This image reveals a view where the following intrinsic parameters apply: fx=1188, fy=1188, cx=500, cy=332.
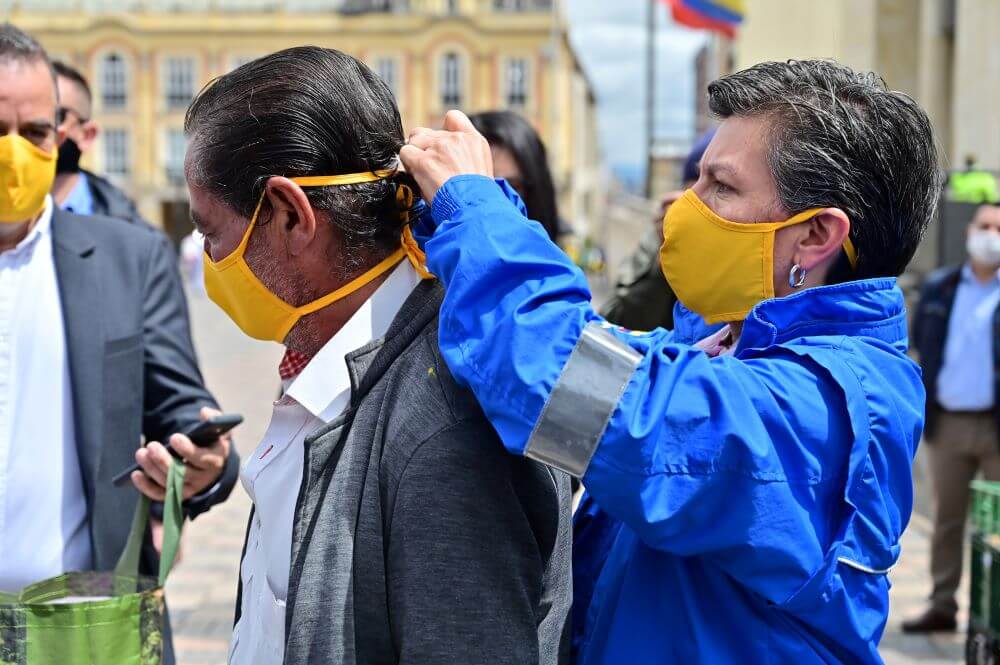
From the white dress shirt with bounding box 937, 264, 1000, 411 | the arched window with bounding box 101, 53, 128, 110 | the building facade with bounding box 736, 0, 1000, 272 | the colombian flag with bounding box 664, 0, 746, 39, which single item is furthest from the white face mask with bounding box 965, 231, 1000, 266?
the arched window with bounding box 101, 53, 128, 110

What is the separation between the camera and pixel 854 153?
5.80 feet

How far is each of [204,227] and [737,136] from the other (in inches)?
34.7

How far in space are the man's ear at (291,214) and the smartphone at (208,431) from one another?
0.79 metres

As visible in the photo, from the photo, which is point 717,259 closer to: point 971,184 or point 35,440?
point 35,440

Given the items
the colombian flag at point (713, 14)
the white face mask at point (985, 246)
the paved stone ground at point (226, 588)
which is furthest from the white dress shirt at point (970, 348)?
the colombian flag at point (713, 14)

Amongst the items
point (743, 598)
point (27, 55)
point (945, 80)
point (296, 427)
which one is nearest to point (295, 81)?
point (296, 427)

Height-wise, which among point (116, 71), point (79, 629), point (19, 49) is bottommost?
point (79, 629)

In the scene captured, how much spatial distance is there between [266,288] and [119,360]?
51.0 inches

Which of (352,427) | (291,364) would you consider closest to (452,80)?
(291,364)

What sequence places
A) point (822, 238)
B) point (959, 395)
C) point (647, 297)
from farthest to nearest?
point (959, 395), point (647, 297), point (822, 238)

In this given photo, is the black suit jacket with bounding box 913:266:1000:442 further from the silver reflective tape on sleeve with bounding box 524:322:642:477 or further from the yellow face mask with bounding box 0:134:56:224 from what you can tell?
the silver reflective tape on sleeve with bounding box 524:322:642:477

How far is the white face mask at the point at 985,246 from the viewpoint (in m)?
6.24

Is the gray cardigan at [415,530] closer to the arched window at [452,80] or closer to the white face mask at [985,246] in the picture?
the white face mask at [985,246]

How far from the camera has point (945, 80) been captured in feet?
46.7
